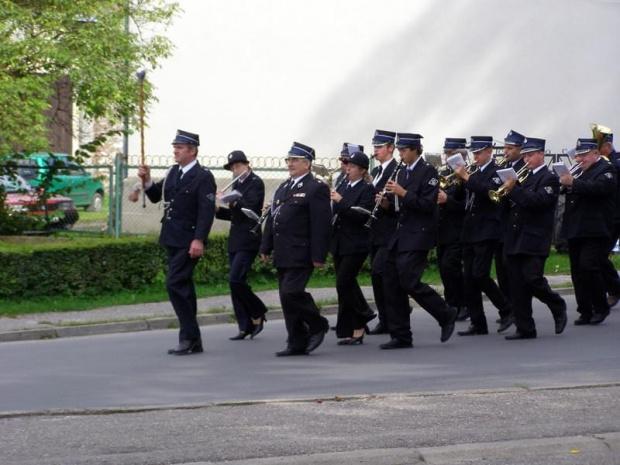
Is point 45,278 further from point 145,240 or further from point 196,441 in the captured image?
point 196,441

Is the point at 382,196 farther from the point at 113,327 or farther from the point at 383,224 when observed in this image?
the point at 113,327

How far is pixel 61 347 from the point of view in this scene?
12.9 m

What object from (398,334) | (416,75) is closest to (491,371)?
(398,334)

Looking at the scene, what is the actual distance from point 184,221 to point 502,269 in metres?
3.63

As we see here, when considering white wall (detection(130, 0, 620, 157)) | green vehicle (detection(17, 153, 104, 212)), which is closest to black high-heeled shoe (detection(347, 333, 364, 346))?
green vehicle (detection(17, 153, 104, 212))

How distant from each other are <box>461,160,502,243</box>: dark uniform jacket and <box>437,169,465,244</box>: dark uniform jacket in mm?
424

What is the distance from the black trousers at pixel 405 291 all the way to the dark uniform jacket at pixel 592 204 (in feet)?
6.72

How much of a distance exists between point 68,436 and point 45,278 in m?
8.39

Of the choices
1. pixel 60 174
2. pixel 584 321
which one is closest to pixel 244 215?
pixel 584 321

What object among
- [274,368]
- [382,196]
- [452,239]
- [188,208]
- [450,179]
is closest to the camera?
[274,368]

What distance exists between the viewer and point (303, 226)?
38.2 feet

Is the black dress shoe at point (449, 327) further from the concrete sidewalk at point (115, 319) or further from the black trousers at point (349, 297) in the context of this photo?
the concrete sidewalk at point (115, 319)

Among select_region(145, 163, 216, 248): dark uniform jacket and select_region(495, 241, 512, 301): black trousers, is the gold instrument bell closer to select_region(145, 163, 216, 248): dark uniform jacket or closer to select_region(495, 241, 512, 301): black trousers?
select_region(495, 241, 512, 301): black trousers

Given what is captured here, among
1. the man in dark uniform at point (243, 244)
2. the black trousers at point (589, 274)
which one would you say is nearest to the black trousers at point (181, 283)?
the man in dark uniform at point (243, 244)
